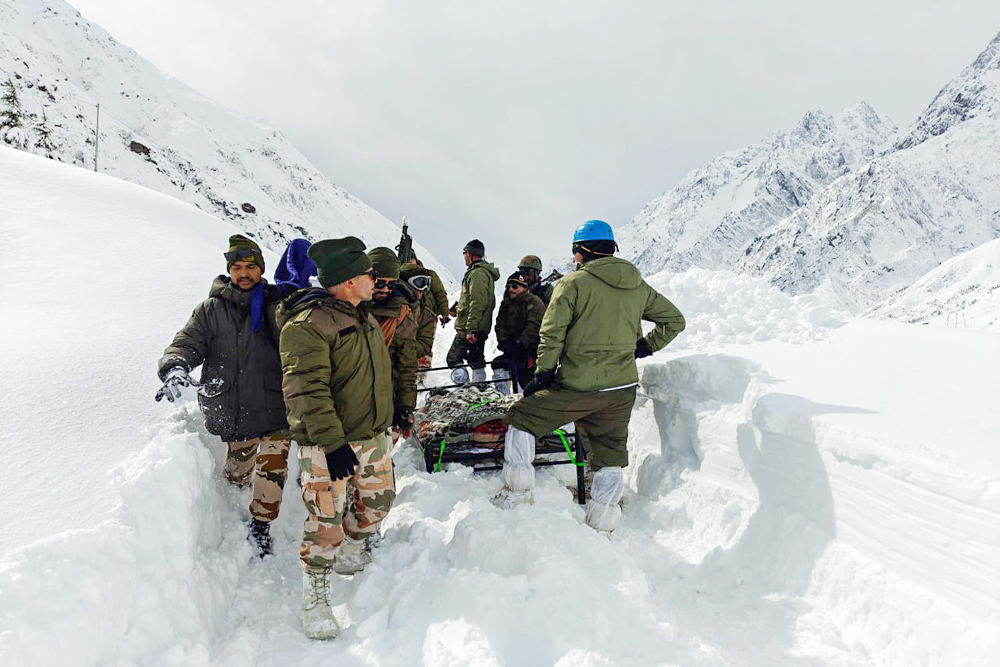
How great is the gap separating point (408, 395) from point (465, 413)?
1.14m

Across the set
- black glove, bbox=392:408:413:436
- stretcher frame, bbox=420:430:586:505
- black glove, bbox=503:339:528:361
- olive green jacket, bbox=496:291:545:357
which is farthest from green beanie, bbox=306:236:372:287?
black glove, bbox=503:339:528:361

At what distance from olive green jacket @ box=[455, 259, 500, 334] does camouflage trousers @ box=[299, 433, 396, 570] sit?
3252 millimetres

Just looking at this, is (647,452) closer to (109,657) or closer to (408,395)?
(408,395)

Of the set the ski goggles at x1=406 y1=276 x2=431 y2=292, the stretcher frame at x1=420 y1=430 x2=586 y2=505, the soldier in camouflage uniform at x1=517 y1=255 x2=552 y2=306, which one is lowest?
the stretcher frame at x1=420 y1=430 x2=586 y2=505

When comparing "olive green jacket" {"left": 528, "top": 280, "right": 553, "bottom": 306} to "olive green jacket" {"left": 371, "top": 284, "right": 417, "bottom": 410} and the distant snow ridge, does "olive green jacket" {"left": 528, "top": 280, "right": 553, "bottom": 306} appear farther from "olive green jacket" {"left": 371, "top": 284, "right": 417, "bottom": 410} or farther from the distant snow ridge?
"olive green jacket" {"left": 371, "top": 284, "right": 417, "bottom": 410}

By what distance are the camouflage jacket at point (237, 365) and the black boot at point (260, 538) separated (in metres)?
0.62

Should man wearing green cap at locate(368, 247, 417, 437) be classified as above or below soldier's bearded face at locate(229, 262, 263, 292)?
below

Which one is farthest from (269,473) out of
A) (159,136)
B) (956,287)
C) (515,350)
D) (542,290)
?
(956,287)

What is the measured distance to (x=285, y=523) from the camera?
4.09 meters

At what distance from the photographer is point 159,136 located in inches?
4109

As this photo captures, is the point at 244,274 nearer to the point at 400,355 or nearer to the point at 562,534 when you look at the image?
the point at 400,355

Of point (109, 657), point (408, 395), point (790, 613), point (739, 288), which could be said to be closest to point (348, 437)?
point (408, 395)

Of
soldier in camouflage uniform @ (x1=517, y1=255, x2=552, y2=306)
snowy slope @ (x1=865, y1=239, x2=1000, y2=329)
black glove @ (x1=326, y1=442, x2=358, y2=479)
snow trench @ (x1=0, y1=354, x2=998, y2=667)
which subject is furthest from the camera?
snowy slope @ (x1=865, y1=239, x2=1000, y2=329)

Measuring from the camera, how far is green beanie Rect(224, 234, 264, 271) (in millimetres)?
3611
